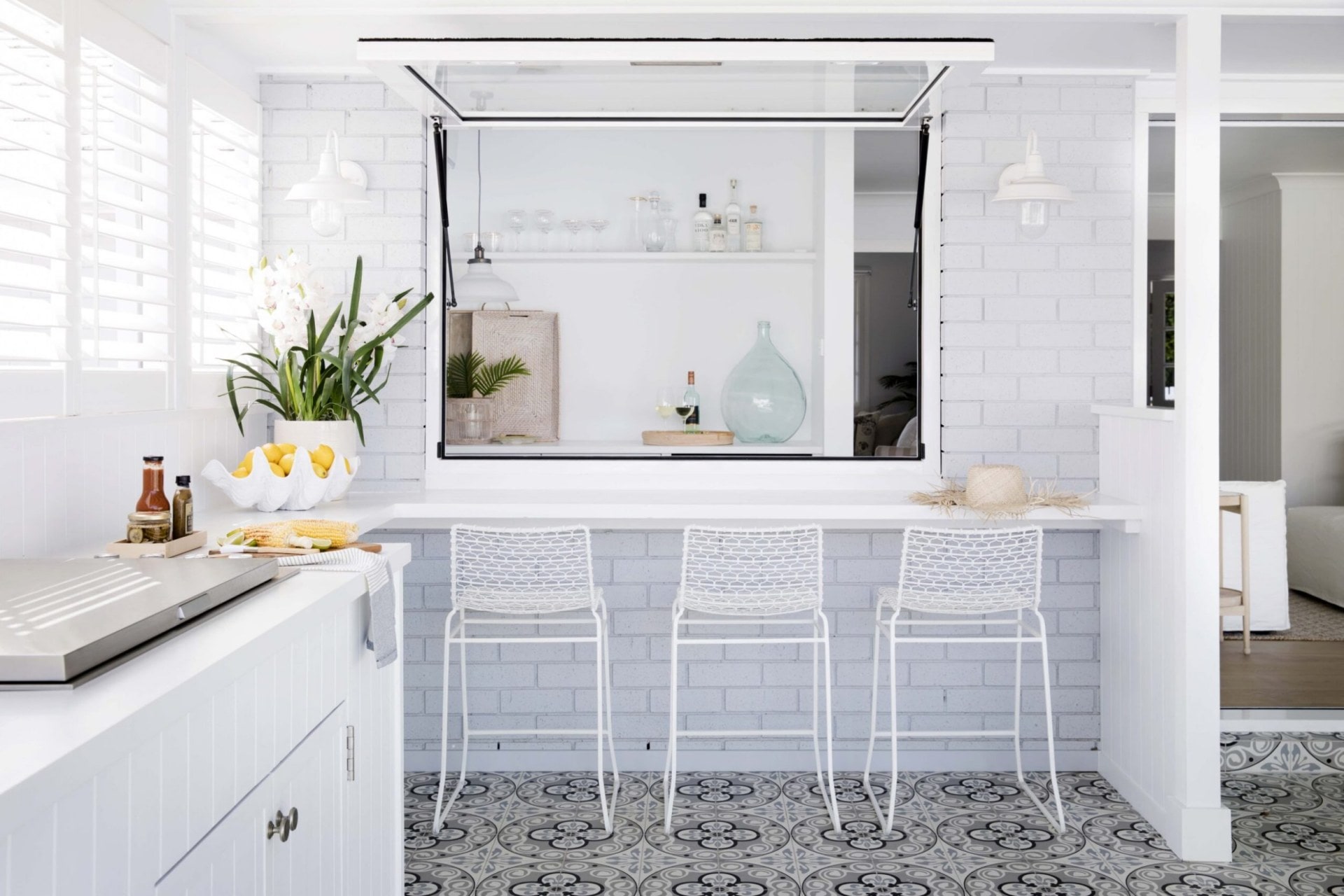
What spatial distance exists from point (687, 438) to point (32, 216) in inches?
101

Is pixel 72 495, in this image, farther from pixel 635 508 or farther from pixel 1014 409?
pixel 1014 409

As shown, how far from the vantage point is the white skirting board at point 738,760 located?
4113 millimetres

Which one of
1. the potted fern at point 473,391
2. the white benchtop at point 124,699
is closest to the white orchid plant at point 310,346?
the potted fern at point 473,391

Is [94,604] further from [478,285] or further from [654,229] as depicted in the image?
[654,229]

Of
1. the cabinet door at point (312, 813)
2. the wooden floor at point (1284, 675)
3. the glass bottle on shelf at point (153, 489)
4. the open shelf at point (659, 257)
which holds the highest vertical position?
the open shelf at point (659, 257)

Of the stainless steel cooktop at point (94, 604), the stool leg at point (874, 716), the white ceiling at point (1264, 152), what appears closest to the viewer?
the stainless steel cooktop at point (94, 604)

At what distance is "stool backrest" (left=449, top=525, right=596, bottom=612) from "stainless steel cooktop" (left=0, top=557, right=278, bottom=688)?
1467 millimetres

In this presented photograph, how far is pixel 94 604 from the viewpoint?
1.57 metres

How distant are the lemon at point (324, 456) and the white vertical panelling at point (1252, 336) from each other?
236 inches

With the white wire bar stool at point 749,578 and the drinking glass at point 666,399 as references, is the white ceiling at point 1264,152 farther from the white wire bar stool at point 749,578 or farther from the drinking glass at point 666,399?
the white wire bar stool at point 749,578

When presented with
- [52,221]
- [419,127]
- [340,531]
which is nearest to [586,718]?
[340,531]

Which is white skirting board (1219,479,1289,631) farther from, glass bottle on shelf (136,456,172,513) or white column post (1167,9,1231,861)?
glass bottle on shelf (136,456,172,513)

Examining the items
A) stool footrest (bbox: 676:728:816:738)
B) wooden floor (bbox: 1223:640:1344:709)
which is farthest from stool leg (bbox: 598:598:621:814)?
wooden floor (bbox: 1223:640:1344:709)

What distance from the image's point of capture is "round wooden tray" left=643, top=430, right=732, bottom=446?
4.40 meters
